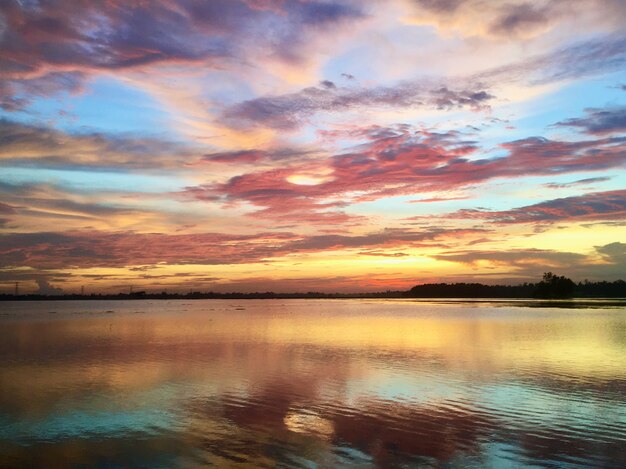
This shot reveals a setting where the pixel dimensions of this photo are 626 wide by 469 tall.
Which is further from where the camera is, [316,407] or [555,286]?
[555,286]

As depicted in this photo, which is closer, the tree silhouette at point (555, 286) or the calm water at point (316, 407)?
the calm water at point (316, 407)

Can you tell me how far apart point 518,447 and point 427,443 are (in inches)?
93.4

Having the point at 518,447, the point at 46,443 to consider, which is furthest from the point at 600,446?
the point at 46,443

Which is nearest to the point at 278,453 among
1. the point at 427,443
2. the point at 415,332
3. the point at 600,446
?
the point at 427,443

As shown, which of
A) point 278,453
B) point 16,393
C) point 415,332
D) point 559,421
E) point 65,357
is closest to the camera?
point 278,453

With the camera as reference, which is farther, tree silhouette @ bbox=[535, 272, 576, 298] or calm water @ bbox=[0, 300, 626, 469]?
tree silhouette @ bbox=[535, 272, 576, 298]

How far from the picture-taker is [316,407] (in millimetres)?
19312

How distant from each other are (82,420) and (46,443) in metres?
2.54

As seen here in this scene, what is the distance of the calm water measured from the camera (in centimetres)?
1385

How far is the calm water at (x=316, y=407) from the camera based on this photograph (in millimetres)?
13852

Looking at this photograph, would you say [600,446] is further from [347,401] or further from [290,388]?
[290,388]

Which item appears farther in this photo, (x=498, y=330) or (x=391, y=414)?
(x=498, y=330)

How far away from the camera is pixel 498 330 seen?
53.9 metres

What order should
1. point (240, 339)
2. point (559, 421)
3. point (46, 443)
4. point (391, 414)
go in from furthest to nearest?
point (240, 339) < point (391, 414) < point (559, 421) < point (46, 443)
